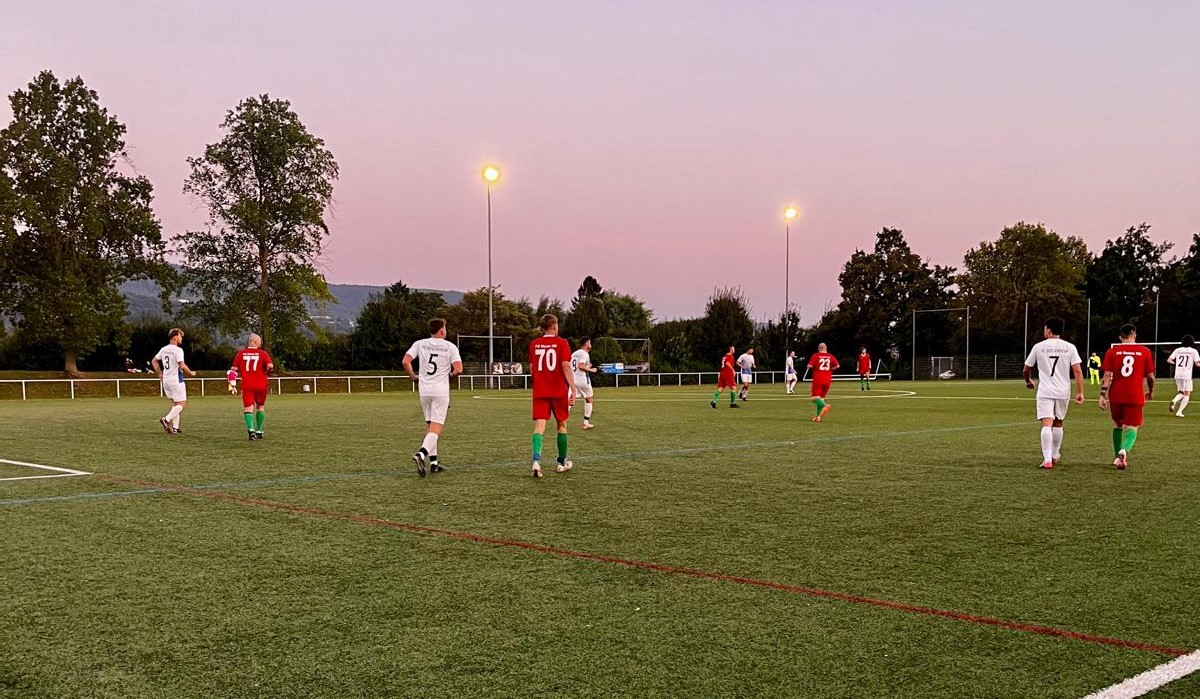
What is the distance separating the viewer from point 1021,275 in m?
93.5

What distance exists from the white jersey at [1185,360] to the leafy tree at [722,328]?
51.2 meters

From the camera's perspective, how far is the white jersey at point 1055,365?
11.9m

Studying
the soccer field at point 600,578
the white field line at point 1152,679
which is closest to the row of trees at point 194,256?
the soccer field at point 600,578

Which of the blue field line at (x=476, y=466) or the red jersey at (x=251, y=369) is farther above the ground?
the red jersey at (x=251, y=369)

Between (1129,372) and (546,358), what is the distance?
745 centimetres

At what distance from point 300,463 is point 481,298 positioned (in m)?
70.5

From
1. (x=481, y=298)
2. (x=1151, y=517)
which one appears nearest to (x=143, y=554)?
(x=1151, y=517)

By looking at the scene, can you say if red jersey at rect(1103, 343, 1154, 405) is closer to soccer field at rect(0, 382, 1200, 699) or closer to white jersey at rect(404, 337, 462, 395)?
soccer field at rect(0, 382, 1200, 699)

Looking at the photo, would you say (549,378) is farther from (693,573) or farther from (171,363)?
(171,363)

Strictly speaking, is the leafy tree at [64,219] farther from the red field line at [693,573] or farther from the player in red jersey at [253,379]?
the red field line at [693,573]

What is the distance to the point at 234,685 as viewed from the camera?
411 cm

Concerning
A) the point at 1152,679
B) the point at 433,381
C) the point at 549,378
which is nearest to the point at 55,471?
the point at 433,381

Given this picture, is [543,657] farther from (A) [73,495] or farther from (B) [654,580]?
(A) [73,495]

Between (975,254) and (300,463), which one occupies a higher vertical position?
(975,254)
